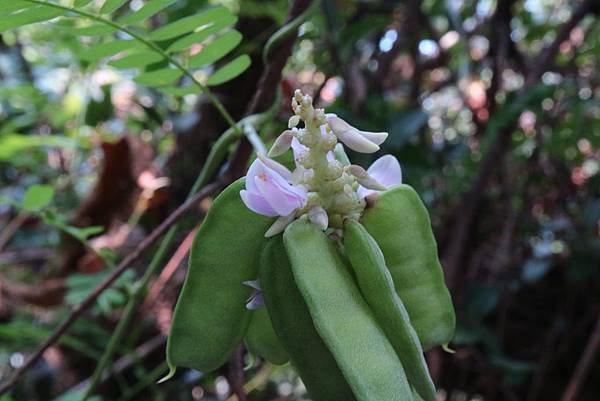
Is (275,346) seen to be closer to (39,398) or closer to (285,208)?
(285,208)

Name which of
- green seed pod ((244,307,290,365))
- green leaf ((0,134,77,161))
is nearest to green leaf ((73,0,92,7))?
green seed pod ((244,307,290,365))

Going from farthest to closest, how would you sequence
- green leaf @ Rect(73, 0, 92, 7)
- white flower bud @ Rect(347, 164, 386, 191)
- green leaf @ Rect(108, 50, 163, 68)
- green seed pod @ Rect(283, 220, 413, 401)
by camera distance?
green leaf @ Rect(108, 50, 163, 68)
green leaf @ Rect(73, 0, 92, 7)
white flower bud @ Rect(347, 164, 386, 191)
green seed pod @ Rect(283, 220, 413, 401)

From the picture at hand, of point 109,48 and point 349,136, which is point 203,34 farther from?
point 349,136

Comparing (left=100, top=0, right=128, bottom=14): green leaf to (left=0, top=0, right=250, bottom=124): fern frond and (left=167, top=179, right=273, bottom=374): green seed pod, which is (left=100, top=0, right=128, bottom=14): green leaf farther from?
(left=167, top=179, right=273, bottom=374): green seed pod

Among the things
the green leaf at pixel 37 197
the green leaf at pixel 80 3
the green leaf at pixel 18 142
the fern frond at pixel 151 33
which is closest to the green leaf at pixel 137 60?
the fern frond at pixel 151 33

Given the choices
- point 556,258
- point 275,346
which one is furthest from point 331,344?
point 556,258

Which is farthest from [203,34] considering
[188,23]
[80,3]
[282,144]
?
[282,144]
